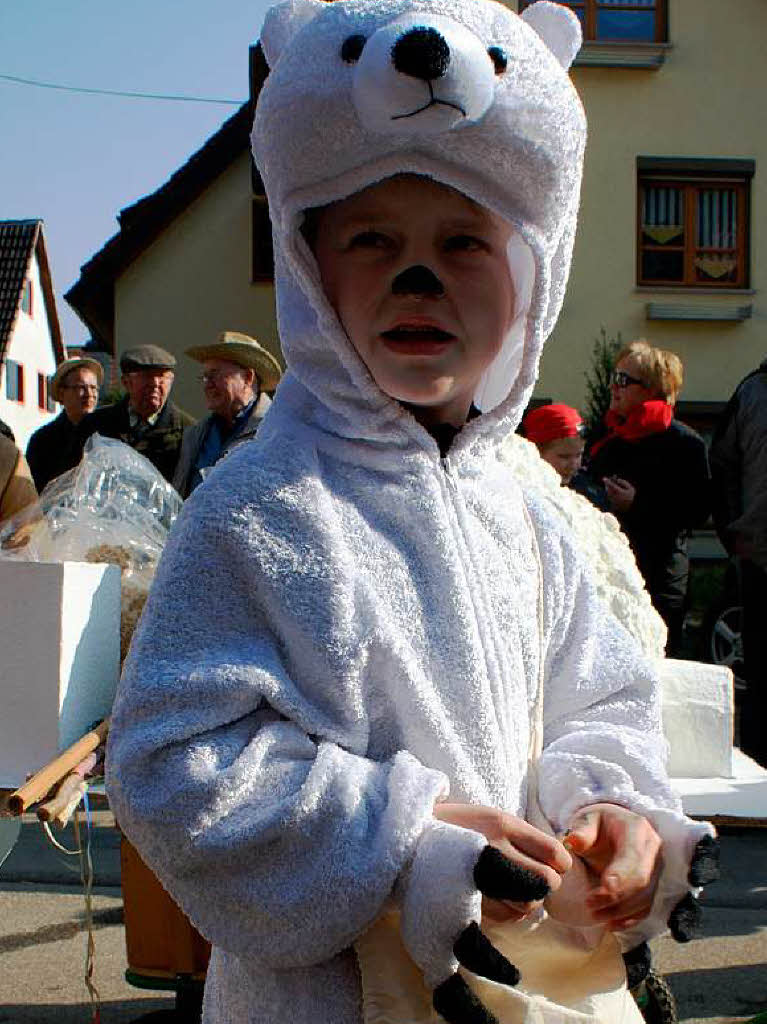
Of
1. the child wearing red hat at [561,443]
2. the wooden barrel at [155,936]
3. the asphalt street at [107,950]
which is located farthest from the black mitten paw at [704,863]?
the child wearing red hat at [561,443]

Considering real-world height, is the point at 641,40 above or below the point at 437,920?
above

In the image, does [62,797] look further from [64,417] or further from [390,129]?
[64,417]

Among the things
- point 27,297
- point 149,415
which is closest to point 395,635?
point 149,415

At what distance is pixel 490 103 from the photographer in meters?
1.34

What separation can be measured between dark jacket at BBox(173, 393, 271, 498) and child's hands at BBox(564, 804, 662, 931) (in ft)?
14.9

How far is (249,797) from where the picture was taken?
47.3 inches

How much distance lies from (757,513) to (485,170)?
408cm

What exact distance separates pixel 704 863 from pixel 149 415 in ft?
18.8

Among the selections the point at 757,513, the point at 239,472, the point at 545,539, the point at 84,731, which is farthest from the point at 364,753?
the point at 757,513

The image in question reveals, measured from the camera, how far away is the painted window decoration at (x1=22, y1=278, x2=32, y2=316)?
33.3 m

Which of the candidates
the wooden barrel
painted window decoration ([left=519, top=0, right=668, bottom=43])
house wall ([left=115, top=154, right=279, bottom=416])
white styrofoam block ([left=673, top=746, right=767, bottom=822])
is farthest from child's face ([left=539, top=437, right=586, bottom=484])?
house wall ([left=115, top=154, right=279, bottom=416])

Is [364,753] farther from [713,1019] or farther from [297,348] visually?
[713,1019]

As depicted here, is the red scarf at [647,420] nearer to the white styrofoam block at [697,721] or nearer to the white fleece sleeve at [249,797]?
the white styrofoam block at [697,721]

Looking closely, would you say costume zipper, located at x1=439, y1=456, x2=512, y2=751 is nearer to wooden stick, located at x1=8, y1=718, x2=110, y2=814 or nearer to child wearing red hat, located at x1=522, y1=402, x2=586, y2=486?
wooden stick, located at x1=8, y1=718, x2=110, y2=814
